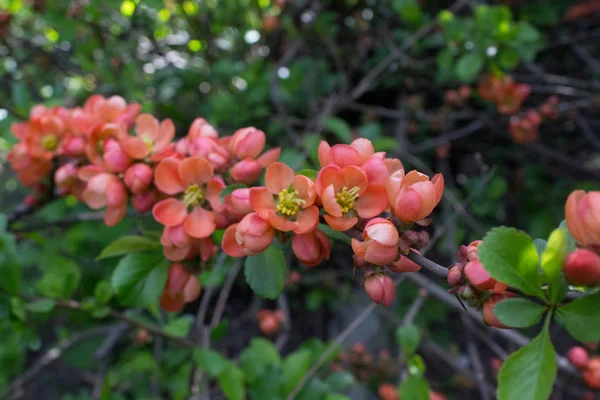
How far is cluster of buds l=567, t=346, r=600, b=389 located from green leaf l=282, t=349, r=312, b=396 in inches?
31.1

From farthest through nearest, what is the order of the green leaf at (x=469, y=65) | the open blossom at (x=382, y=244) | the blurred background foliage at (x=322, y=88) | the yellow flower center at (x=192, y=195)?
the blurred background foliage at (x=322, y=88)
the green leaf at (x=469, y=65)
the yellow flower center at (x=192, y=195)
the open blossom at (x=382, y=244)

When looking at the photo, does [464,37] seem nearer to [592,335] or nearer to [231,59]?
[231,59]

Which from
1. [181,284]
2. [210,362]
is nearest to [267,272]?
[181,284]

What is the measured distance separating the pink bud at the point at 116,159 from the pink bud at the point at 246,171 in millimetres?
223

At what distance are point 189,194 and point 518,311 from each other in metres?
0.53

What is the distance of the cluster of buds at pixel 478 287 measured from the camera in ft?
1.74

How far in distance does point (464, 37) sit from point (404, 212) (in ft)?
4.33

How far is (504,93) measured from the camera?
6.01ft

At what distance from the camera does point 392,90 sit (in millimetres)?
2471

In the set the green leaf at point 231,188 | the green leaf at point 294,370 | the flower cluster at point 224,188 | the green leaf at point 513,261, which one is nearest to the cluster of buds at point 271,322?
the green leaf at point 294,370

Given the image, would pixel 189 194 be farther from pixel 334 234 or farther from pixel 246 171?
pixel 334 234

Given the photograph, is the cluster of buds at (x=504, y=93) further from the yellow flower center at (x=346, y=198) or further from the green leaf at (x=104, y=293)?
the green leaf at (x=104, y=293)

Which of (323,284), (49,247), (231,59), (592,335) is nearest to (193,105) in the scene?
(231,59)

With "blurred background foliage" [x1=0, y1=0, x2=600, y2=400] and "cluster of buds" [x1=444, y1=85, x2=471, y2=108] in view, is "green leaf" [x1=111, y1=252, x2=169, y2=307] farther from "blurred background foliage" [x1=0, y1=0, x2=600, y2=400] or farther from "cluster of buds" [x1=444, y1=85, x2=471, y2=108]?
"cluster of buds" [x1=444, y1=85, x2=471, y2=108]
